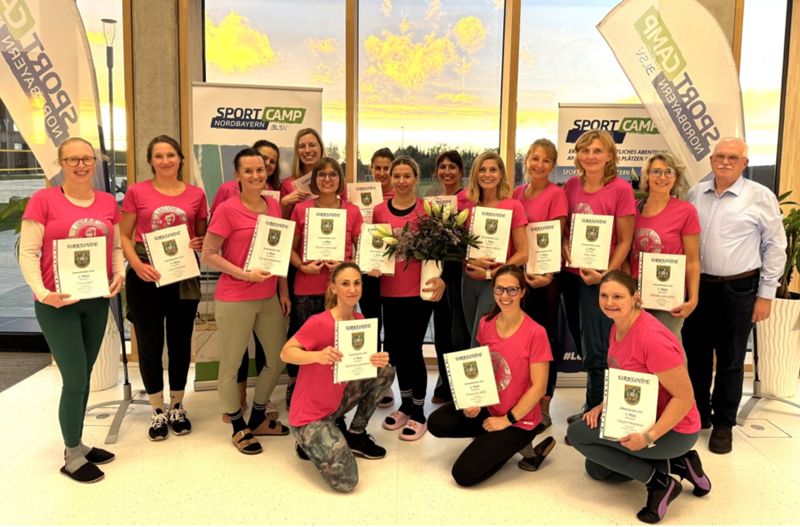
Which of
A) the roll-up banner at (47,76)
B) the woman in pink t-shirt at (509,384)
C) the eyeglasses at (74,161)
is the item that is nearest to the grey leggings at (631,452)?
the woman in pink t-shirt at (509,384)

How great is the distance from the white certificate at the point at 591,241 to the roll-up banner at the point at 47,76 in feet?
9.35

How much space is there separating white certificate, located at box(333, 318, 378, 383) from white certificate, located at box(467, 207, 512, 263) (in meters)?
0.79

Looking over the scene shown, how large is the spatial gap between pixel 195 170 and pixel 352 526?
283 centimetres

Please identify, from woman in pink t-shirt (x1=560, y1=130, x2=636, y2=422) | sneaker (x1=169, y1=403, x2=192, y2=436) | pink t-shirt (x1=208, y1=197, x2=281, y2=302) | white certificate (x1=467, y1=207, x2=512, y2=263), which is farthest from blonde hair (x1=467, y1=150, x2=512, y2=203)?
sneaker (x1=169, y1=403, x2=192, y2=436)

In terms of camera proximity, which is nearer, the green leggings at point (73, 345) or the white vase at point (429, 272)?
the green leggings at point (73, 345)

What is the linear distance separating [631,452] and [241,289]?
2092mm

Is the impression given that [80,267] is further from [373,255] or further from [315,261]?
[373,255]

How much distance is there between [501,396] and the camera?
304cm

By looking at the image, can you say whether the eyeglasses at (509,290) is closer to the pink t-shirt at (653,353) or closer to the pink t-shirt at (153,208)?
the pink t-shirt at (653,353)

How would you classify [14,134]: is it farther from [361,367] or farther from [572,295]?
[572,295]

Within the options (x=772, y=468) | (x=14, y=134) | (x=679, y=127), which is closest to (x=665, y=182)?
(x=679, y=127)

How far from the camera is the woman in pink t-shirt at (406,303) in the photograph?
3.47 meters

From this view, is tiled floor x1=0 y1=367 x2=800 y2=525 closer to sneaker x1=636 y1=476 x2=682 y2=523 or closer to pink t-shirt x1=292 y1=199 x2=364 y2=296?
sneaker x1=636 y1=476 x2=682 y2=523

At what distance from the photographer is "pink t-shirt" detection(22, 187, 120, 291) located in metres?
2.81
